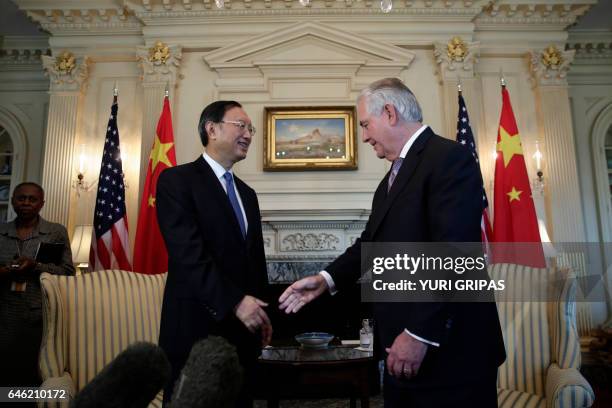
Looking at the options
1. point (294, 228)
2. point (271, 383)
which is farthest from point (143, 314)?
point (294, 228)

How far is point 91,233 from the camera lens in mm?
4602

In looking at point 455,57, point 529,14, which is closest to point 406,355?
point 455,57

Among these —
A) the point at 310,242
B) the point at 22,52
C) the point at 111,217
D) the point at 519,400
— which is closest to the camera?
the point at 519,400

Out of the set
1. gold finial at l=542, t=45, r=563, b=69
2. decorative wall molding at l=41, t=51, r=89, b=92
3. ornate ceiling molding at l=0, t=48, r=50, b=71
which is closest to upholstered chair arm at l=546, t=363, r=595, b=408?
gold finial at l=542, t=45, r=563, b=69

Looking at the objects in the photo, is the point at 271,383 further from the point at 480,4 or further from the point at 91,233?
the point at 480,4

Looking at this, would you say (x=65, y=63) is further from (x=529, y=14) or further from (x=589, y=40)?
(x=589, y=40)

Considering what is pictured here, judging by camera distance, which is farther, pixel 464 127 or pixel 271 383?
pixel 464 127

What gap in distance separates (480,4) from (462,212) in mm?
4701

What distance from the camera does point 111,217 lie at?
14.7 ft

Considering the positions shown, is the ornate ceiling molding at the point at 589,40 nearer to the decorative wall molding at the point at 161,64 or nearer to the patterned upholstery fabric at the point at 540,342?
the patterned upholstery fabric at the point at 540,342

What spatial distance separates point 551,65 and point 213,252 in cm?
503

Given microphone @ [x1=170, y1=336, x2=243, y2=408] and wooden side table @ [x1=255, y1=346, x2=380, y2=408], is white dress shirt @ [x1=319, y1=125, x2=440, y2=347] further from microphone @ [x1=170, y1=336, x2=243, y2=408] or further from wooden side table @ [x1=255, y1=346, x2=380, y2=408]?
microphone @ [x1=170, y1=336, x2=243, y2=408]

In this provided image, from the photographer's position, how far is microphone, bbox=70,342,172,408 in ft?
1.03

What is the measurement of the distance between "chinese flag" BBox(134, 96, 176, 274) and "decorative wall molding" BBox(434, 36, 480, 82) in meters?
3.06
